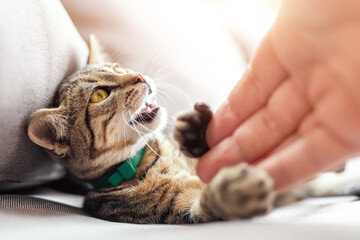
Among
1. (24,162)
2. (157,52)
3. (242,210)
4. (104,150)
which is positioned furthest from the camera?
(157,52)

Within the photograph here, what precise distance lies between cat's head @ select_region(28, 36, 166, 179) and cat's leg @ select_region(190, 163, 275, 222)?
42 cm

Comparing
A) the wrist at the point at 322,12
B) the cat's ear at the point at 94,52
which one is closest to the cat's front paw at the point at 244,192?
the wrist at the point at 322,12

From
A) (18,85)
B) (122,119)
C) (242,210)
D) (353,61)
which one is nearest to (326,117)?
(353,61)

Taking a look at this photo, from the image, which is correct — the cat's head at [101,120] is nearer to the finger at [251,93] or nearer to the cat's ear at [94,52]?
the cat's ear at [94,52]

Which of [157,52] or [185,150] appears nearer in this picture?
[185,150]

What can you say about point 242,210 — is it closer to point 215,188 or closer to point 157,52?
point 215,188

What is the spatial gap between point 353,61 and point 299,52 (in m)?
0.12

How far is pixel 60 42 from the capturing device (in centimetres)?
98

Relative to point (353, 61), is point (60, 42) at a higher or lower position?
lower

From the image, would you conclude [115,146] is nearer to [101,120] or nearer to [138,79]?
[101,120]

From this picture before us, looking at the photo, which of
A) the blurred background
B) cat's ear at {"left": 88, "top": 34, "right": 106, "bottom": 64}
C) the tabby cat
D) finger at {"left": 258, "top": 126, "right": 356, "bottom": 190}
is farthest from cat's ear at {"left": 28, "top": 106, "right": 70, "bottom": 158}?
the blurred background

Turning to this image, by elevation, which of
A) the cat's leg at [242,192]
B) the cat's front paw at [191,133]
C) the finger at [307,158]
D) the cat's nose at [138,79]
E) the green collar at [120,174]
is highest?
the finger at [307,158]

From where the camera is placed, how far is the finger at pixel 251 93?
2.61ft

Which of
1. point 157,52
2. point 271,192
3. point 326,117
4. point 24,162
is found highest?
point 326,117
